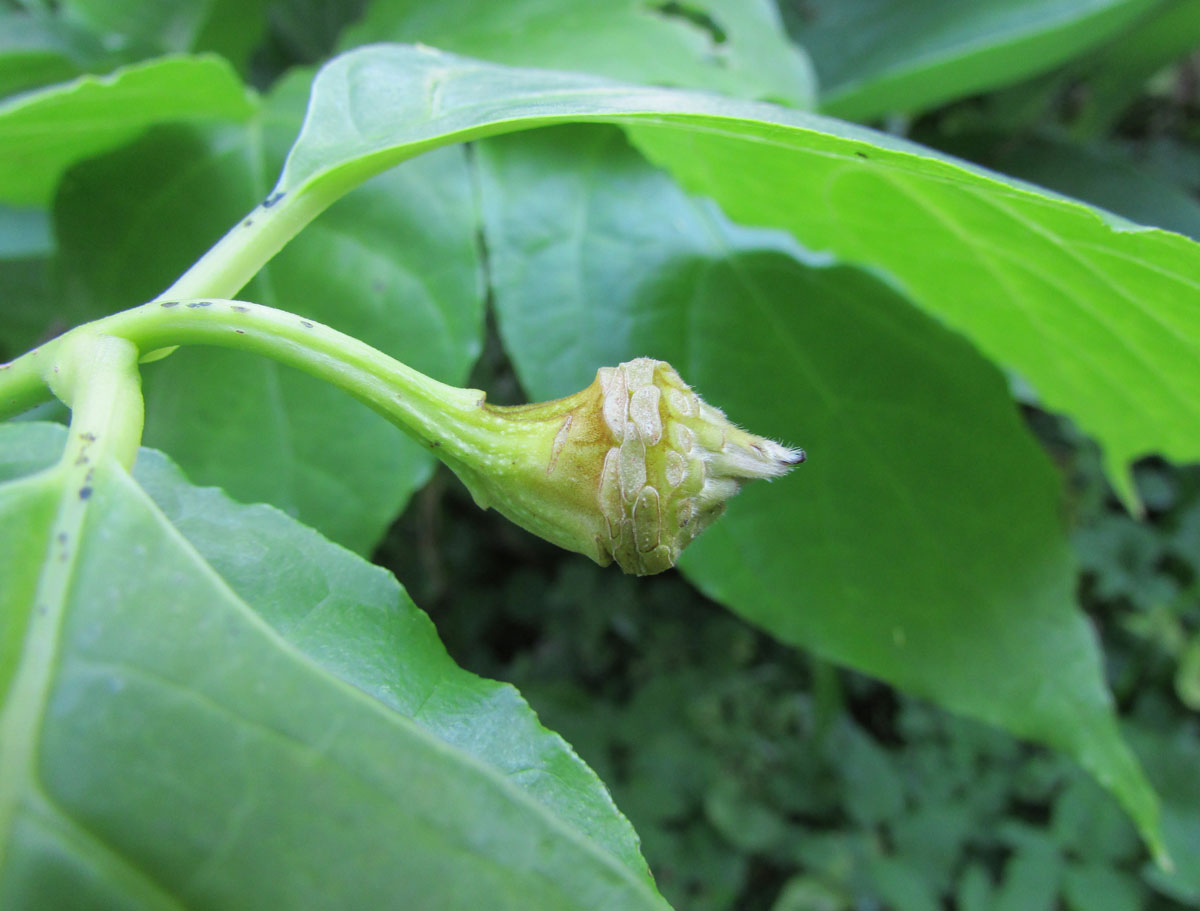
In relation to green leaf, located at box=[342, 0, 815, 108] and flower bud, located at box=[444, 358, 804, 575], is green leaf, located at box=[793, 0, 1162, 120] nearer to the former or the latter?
green leaf, located at box=[342, 0, 815, 108]

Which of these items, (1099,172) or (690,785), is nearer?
(1099,172)

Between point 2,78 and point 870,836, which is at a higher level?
point 2,78

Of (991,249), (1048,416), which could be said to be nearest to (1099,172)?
(1048,416)

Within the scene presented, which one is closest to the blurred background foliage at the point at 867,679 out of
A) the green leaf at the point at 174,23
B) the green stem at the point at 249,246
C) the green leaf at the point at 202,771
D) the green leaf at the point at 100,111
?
the green leaf at the point at 174,23

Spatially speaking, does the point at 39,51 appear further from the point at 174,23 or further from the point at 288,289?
the point at 288,289

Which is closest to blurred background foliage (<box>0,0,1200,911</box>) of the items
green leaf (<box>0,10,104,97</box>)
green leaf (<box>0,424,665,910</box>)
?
green leaf (<box>0,10,104,97</box>)

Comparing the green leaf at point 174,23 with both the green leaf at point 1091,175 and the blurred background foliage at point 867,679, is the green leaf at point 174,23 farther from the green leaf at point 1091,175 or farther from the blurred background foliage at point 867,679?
the green leaf at point 1091,175

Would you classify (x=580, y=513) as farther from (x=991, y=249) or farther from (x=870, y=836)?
(x=870, y=836)

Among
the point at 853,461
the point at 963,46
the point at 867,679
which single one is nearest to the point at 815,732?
the point at 867,679
